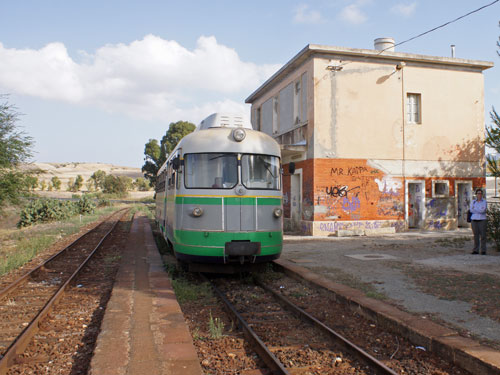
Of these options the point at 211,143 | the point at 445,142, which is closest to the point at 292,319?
the point at 211,143

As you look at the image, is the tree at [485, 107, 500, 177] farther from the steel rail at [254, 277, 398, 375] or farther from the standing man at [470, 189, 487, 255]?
the steel rail at [254, 277, 398, 375]

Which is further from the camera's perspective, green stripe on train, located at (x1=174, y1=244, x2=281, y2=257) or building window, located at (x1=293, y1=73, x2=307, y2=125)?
building window, located at (x1=293, y1=73, x2=307, y2=125)

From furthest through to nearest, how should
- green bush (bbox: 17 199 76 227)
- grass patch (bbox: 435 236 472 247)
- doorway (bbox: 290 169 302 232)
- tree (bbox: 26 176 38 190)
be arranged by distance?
green bush (bbox: 17 199 76 227) < doorway (bbox: 290 169 302 232) < tree (bbox: 26 176 38 190) < grass patch (bbox: 435 236 472 247)

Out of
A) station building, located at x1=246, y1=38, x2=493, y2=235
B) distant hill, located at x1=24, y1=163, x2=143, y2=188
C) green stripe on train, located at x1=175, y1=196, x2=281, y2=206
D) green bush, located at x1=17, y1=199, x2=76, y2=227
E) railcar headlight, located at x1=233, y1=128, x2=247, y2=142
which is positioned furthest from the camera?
distant hill, located at x1=24, y1=163, x2=143, y2=188

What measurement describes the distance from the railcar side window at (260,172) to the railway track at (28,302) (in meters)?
3.89

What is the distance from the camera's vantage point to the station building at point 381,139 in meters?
16.7

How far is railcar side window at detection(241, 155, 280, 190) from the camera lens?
8031 millimetres

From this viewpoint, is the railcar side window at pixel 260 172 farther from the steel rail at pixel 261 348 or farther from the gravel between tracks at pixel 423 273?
the steel rail at pixel 261 348

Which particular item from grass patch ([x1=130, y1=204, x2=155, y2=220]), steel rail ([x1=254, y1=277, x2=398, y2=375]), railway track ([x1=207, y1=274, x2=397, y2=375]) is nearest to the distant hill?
grass patch ([x1=130, y1=204, x2=155, y2=220])

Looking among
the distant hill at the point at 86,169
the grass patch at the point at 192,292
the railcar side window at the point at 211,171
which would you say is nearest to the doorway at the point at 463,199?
the railcar side window at the point at 211,171

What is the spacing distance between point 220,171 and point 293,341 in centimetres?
379

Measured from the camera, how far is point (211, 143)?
26.3 ft

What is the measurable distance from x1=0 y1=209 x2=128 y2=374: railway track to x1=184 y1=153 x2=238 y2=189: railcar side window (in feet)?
10.1

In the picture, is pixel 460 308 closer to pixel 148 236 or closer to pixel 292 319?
pixel 292 319
